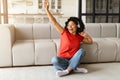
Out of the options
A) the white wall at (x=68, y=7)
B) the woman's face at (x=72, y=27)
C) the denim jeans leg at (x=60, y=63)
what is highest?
the white wall at (x=68, y=7)

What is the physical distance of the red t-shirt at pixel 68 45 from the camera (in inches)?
111

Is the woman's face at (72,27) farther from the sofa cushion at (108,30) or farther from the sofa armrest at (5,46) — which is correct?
the sofa cushion at (108,30)

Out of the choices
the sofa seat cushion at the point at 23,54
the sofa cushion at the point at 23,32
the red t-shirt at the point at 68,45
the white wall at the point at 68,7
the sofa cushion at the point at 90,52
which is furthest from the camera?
the white wall at the point at 68,7

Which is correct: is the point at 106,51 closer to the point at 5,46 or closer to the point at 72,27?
the point at 72,27

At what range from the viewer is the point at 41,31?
11.8ft

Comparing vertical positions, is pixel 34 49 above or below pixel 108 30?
below

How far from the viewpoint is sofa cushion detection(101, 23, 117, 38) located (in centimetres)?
383

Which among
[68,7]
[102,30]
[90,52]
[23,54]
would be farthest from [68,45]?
[68,7]

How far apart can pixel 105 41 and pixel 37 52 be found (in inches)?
41.8

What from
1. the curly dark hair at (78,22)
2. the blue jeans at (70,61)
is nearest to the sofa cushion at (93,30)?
the curly dark hair at (78,22)

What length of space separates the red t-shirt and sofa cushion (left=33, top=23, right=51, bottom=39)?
806mm

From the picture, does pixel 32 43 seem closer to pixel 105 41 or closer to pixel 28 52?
pixel 28 52

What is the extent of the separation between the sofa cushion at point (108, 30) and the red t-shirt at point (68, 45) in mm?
1093

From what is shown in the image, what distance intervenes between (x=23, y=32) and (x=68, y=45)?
1.05m
